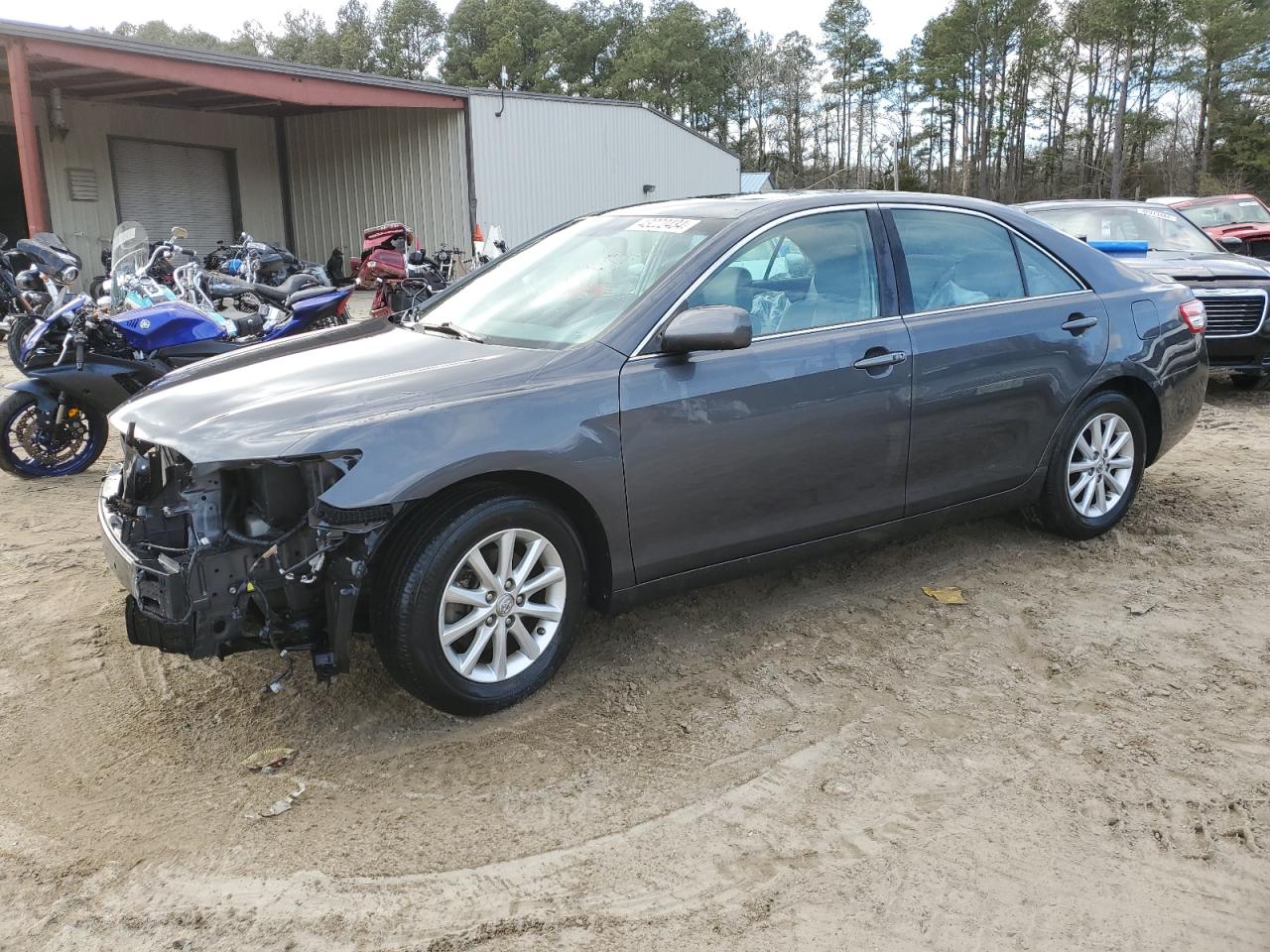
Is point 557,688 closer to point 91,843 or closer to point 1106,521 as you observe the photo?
point 91,843

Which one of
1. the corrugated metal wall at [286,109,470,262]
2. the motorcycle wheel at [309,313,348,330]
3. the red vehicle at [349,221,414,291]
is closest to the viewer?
the motorcycle wheel at [309,313,348,330]

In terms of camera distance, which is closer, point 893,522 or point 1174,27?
point 893,522

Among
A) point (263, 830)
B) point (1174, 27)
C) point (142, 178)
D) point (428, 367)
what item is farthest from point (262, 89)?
point (1174, 27)

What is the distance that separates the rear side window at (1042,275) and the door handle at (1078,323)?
0.13 m

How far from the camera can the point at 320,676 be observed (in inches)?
118

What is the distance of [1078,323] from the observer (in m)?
4.46

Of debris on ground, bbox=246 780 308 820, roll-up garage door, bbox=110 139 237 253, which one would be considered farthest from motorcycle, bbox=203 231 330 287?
debris on ground, bbox=246 780 308 820

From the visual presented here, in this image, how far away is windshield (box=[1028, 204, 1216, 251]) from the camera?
373 inches

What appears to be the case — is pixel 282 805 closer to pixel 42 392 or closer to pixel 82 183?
pixel 42 392

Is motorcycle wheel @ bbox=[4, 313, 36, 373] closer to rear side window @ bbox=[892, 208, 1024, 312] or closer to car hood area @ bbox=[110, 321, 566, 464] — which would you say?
car hood area @ bbox=[110, 321, 566, 464]

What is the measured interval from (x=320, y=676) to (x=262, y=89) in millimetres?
14179

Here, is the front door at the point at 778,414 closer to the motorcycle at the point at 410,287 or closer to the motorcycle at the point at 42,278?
the motorcycle at the point at 42,278

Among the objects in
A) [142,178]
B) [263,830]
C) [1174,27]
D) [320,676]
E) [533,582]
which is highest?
[1174,27]

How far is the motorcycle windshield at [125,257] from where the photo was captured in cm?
711
